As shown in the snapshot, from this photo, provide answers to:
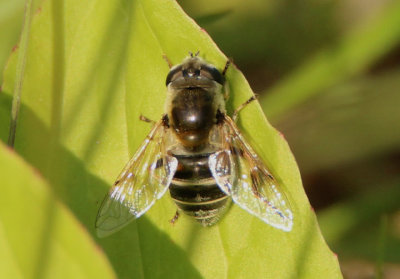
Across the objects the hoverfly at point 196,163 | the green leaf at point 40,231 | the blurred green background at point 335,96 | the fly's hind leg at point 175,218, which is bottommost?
the blurred green background at point 335,96

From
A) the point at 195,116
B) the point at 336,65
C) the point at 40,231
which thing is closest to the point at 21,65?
the point at 195,116

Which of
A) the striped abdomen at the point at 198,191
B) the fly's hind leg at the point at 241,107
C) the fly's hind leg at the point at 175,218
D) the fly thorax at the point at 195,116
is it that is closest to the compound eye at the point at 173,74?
the fly thorax at the point at 195,116

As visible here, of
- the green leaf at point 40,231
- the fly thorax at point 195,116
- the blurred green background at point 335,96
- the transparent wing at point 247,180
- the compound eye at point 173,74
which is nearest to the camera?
the green leaf at point 40,231

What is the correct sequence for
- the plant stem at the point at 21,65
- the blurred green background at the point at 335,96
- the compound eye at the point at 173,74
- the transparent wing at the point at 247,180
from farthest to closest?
the blurred green background at the point at 335,96 → the compound eye at the point at 173,74 → the transparent wing at the point at 247,180 → the plant stem at the point at 21,65

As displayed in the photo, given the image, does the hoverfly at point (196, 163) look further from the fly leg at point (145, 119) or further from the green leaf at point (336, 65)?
the green leaf at point (336, 65)

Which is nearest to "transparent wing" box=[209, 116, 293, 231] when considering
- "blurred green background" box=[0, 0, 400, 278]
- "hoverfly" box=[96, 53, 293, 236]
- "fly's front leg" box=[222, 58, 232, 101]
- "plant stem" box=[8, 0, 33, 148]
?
"hoverfly" box=[96, 53, 293, 236]

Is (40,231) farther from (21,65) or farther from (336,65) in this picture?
(336,65)

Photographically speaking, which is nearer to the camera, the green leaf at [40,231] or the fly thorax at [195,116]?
the green leaf at [40,231]

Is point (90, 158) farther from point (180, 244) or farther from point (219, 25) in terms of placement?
point (219, 25)

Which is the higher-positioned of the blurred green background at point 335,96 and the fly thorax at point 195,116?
the fly thorax at point 195,116
